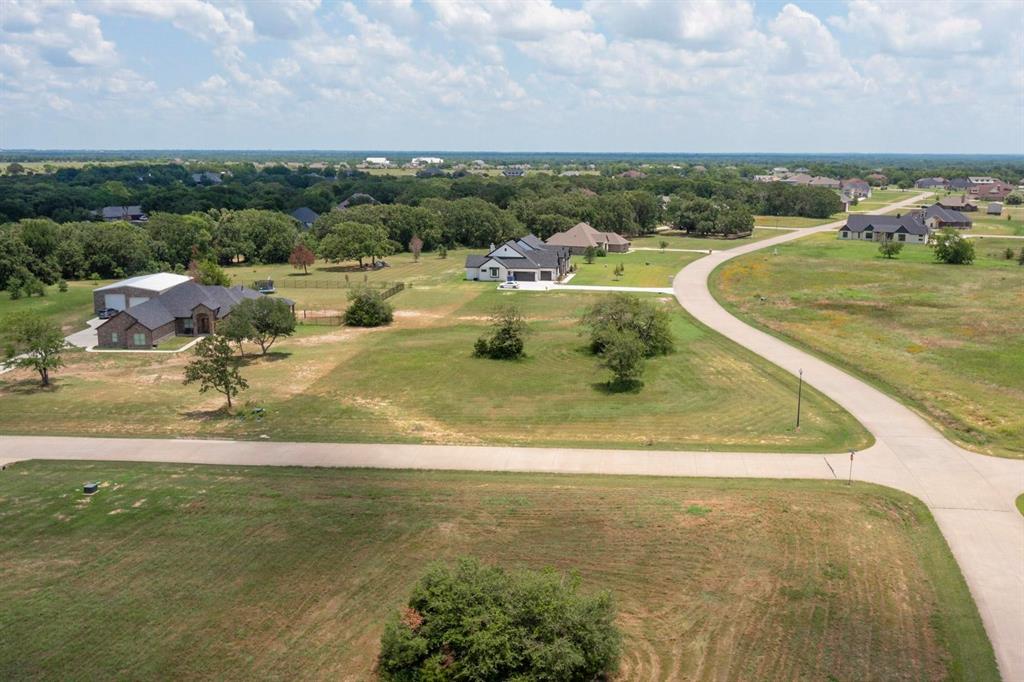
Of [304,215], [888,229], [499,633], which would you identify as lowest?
[499,633]

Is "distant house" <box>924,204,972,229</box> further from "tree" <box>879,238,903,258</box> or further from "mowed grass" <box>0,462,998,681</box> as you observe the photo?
"mowed grass" <box>0,462,998,681</box>

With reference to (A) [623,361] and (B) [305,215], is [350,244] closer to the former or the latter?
(B) [305,215]

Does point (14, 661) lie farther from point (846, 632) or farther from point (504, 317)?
point (504, 317)

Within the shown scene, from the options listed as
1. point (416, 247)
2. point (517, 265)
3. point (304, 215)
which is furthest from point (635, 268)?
Answer: point (304, 215)

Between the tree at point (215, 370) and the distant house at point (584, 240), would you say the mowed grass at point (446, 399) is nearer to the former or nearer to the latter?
the tree at point (215, 370)

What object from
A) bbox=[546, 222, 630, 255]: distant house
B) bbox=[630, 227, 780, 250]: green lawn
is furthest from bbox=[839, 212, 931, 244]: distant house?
bbox=[546, 222, 630, 255]: distant house

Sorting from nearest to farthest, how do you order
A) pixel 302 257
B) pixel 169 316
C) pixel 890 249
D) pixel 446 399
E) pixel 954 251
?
pixel 446 399
pixel 169 316
pixel 954 251
pixel 302 257
pixel 890 249

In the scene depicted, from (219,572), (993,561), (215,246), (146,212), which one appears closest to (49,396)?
(219,572)
